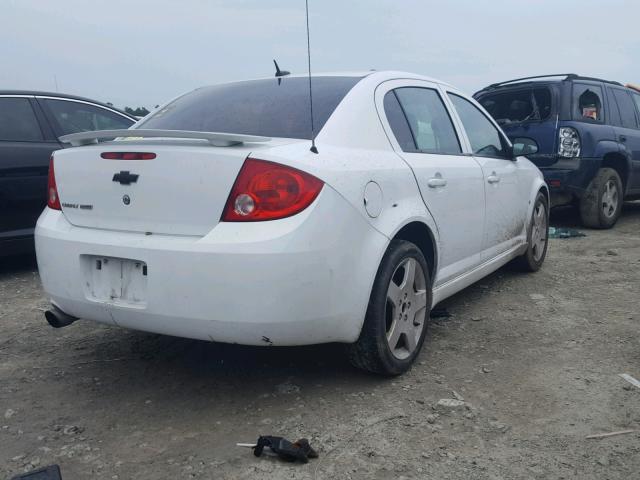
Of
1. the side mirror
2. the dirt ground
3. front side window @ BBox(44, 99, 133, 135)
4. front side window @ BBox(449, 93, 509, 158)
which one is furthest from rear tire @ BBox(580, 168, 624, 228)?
front side window @ BBox(44, 99, 133, 135)

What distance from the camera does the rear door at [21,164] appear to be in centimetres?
501

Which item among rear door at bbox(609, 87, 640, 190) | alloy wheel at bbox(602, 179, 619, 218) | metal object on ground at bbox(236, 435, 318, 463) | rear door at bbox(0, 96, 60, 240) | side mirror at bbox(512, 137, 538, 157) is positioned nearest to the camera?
metal object on ground at bbox(236, 435, 318, 463)

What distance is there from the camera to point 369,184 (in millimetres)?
2764

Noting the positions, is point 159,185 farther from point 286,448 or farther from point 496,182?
point 496,182

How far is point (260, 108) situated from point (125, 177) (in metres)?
0.82

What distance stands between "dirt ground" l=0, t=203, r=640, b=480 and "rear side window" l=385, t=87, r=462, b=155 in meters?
1.12

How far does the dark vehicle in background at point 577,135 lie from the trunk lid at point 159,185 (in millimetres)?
4903

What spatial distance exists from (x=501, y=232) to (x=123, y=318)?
2744 mm

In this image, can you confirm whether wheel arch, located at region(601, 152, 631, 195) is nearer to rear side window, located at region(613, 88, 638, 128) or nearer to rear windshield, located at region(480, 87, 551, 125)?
rear side window, located at region(613, 88, 638, 128)

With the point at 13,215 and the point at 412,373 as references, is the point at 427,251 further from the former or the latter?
the point at 13,215

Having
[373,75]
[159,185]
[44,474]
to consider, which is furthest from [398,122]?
[44,474]

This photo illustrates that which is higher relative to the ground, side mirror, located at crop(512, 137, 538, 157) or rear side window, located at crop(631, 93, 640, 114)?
rear side window, located at crop(631, 93, 640, 114)

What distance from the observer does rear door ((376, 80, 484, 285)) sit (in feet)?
10.7

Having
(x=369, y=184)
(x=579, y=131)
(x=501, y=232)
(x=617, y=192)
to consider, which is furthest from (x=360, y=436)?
(x=617, y=192)
